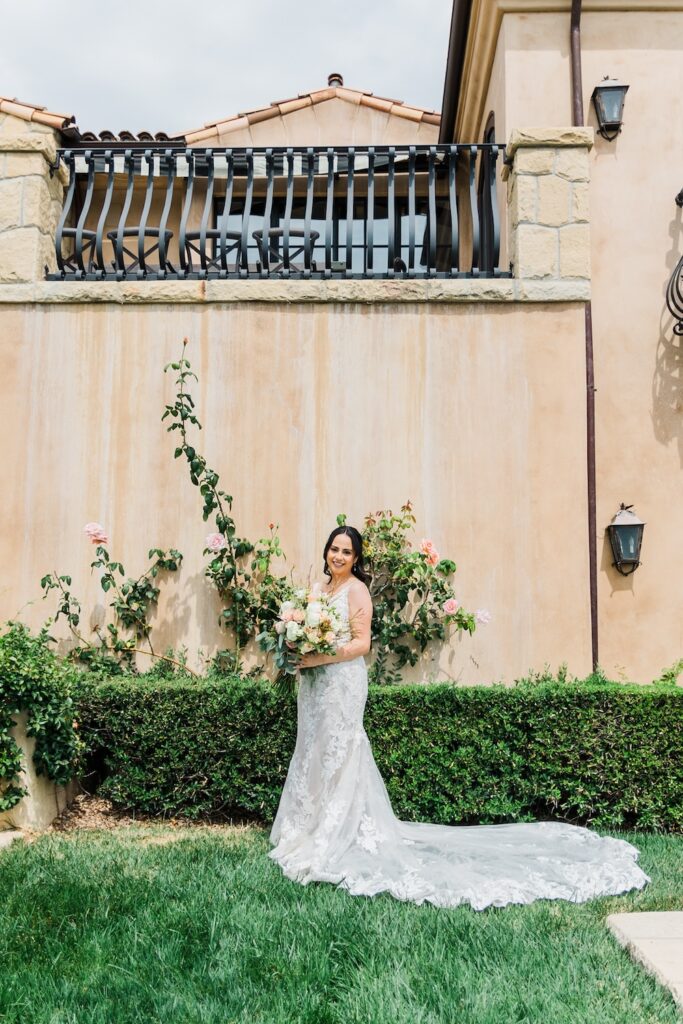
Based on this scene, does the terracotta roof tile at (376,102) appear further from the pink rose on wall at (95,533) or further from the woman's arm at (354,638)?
the woman's arm at (354,638)

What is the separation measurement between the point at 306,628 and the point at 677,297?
4033 millimetres

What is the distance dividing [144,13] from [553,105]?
8.76 m

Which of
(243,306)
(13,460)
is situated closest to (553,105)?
(243,306)

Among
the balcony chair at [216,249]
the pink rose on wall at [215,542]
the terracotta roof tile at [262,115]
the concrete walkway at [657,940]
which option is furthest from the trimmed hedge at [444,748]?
the terracotta roof tile at [262,115]

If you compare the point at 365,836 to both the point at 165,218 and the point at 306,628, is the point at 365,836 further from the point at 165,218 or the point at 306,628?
the point at 165,218

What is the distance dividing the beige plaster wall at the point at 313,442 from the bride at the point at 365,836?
111 centimetres

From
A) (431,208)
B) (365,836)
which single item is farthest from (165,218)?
(365,836)

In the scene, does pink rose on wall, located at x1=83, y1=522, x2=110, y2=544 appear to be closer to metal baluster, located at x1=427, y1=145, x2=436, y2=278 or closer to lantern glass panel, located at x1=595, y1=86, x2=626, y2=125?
metal baluster, located at x1=427, y1=145, x2=436, y2=278

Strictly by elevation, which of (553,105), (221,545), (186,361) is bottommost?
(221,545)

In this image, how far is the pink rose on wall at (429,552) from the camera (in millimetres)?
5895

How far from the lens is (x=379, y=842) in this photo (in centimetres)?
459

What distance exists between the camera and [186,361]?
5.96 m

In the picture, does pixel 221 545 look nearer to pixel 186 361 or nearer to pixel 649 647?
pixel 186 361

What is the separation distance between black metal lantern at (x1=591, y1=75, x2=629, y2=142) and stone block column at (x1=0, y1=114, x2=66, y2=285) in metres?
4.41
